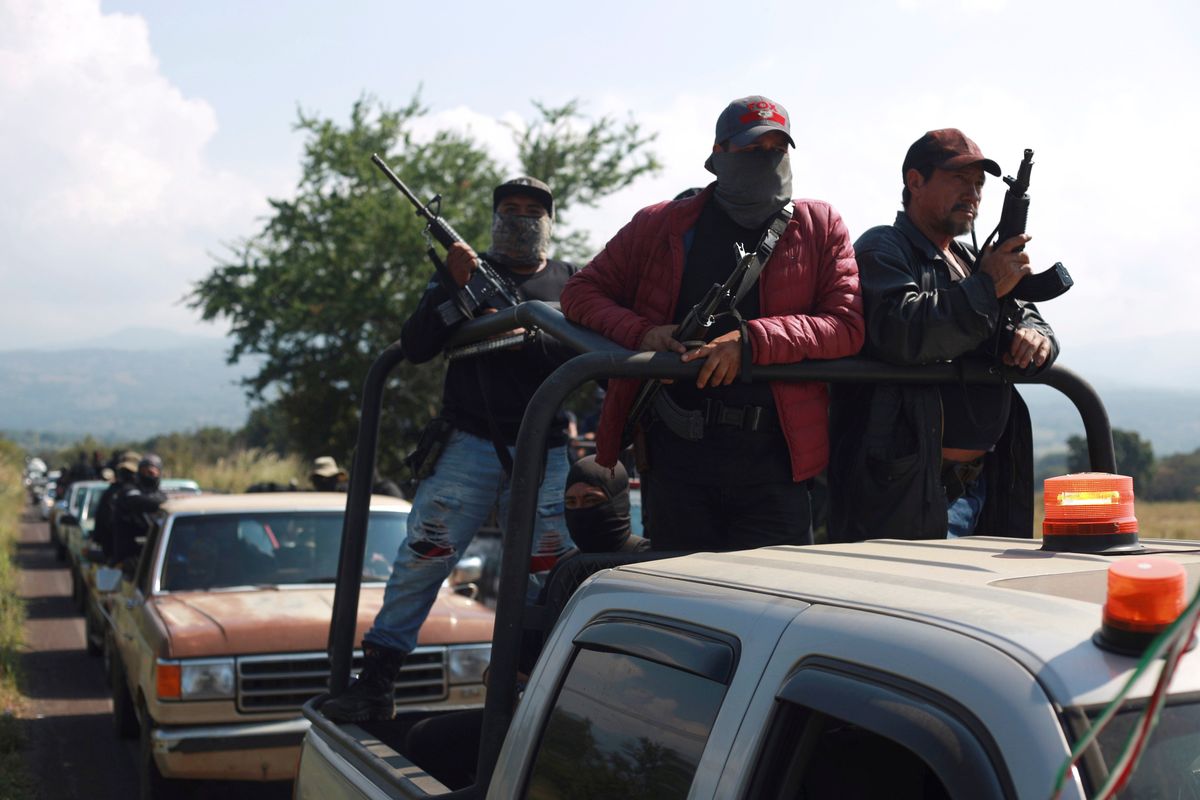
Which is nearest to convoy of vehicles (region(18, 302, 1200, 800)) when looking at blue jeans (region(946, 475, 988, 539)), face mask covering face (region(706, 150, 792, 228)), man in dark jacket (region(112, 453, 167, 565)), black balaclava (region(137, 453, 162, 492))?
blue jeans (region(946, 475, 988, 539))

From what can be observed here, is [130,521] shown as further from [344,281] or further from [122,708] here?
[344,281]

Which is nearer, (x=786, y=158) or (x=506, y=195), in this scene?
(x=786, y=158)

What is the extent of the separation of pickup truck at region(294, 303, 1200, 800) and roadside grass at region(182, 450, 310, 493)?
2469 centimetres

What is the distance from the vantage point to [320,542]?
771cm

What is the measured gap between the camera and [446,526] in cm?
428

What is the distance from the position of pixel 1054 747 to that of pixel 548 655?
1143 millimetres

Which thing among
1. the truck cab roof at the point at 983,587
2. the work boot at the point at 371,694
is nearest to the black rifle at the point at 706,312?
the truck cab roof at the point at 983,587

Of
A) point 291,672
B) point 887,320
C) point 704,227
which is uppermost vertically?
point 704,227

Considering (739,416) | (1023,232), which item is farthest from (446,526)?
(1023,232)

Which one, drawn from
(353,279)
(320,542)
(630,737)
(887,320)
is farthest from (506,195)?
(353,279)

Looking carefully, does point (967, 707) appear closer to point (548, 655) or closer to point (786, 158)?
point (548, 655)

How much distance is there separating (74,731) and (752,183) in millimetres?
7590

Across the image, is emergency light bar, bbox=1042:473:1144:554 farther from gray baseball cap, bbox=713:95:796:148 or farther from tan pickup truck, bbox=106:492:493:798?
tan pickup truck, bbox=106:492:493:798

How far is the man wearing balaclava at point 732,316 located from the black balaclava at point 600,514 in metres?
0.65
